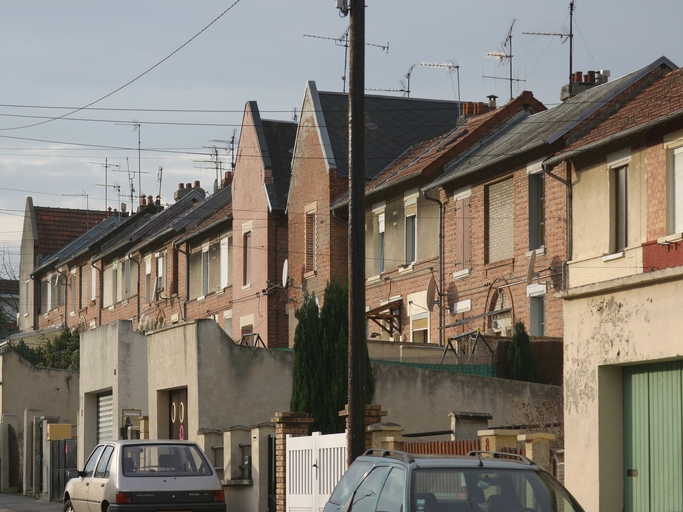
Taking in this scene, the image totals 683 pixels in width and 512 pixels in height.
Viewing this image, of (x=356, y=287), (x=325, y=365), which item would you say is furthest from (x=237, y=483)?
(x=356, y=287)

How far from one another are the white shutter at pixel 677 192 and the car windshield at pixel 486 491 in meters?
13.9

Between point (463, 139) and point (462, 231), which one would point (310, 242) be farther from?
point (462, 231)

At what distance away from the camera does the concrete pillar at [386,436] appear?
15.9m

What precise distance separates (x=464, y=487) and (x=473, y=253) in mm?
20745

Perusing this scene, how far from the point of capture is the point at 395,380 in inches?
840

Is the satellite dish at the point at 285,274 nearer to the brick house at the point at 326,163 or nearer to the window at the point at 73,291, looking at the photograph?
the brick house at the point at 326,163

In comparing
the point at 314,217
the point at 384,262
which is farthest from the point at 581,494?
the point at 314,217

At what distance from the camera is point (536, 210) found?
1113 inches

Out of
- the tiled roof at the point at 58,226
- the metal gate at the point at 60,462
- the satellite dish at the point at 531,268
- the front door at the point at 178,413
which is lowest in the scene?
the metal gate at the point at 60,462

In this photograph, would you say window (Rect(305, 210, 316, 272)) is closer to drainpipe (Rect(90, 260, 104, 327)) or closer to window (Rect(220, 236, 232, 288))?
window (Rect(220, 236, 232, 288))

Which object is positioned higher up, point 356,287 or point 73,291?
point 73,291

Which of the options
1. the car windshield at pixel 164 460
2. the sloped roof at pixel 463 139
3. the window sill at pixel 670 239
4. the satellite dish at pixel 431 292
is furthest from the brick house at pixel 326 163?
the car windshield at pixel 164 460

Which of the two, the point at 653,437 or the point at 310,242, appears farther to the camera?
the point at 310,242

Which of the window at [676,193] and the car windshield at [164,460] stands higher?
the window at [676,193]
